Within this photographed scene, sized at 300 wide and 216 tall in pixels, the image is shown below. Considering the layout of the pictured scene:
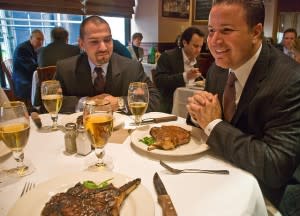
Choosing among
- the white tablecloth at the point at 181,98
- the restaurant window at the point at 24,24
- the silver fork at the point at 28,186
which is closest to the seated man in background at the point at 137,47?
the restaurant window at the point at 24,24

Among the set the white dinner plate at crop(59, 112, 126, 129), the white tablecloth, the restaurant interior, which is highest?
the white dinner plate at crop(59, 112, 126, 129)

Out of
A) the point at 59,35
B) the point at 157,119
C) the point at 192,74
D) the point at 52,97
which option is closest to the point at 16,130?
the point at 52,97

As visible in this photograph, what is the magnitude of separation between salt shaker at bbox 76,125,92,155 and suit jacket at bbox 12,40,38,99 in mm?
3420

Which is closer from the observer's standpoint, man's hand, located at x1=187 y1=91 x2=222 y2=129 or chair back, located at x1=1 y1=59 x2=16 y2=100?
man's hand, located at x1=187 y1=91 x2=222 y2=129

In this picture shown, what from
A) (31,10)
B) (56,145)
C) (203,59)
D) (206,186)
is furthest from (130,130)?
(203,59)

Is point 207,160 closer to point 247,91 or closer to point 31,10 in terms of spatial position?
point 247,91

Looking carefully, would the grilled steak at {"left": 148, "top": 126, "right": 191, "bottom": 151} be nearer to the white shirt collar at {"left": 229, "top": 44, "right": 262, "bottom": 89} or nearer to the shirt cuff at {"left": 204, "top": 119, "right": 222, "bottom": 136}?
the shirt cuff at {"left": 204, "top": 119, "right": 222, "bottom": 136}

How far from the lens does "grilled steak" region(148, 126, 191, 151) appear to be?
40.1 inches

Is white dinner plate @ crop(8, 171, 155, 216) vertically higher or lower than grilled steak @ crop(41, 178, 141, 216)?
lower

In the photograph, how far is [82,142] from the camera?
1.00m

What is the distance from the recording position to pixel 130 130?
1.25 meters

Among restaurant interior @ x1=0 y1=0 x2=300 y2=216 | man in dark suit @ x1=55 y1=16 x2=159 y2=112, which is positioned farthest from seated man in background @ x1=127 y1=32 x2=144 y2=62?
restaurant interior @ x1=0 y1=0 x2=300 y2=216

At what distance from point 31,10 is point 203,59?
3.30 m

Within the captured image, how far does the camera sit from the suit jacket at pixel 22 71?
13.2 feet
